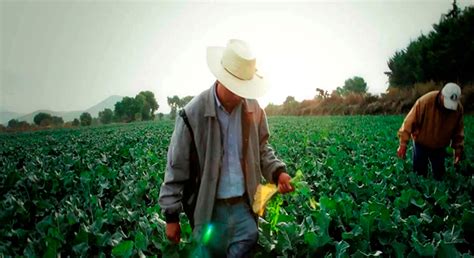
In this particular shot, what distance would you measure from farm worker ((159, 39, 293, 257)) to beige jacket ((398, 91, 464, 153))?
3206 millimetres

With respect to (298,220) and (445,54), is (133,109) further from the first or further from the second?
(298,220)

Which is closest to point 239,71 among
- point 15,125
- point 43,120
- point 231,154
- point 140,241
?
point 231,154

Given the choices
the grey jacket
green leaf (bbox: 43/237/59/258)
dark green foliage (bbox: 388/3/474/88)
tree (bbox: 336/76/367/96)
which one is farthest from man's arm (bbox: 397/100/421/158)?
tree (bbox: 336/76/367/96)

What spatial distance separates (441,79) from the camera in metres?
25.0

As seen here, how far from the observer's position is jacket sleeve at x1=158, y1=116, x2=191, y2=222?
2.17 metres

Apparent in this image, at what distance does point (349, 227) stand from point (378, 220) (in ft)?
1.06

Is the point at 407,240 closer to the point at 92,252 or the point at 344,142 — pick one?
the point at 92,252

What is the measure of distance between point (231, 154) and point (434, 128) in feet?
11.9

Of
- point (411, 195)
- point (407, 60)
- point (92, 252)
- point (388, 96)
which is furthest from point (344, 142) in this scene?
point (407, 60)

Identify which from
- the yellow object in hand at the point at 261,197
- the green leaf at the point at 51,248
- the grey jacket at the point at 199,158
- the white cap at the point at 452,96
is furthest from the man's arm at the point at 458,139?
the green leaf at the point at 51,248

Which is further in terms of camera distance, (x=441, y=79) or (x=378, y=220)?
(x=441, y=79)

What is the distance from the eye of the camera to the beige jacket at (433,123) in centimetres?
486

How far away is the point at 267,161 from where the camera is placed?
2443mm

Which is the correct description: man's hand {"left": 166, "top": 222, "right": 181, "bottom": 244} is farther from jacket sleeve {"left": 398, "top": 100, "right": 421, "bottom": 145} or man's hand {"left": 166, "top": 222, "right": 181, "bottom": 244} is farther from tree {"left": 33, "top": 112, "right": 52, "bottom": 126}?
tree {"left": 33, "top": 112, "right": 52, "bottom": 126}
